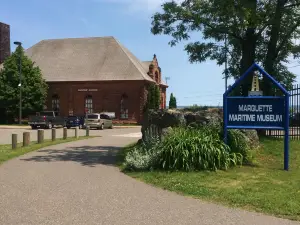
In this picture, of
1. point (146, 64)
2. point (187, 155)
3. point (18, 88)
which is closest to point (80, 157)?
point (187, 155)

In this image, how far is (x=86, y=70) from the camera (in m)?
50.7

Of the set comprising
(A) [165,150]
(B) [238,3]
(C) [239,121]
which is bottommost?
(A) [165,150]

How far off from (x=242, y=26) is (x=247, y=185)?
22.4 feet

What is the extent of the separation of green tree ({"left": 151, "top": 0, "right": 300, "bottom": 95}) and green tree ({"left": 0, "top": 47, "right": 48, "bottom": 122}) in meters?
33.4

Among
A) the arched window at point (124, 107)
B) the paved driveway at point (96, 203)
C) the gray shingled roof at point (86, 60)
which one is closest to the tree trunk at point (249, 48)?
the paved driveway at point (96, 203)

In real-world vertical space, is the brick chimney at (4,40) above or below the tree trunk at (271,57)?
above

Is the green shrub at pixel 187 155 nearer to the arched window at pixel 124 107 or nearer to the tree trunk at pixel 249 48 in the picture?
the tree trunk at pixel 249 48

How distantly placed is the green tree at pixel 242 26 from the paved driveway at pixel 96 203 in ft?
20.6

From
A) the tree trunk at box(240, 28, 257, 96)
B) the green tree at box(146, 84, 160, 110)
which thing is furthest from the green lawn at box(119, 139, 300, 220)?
the green tree at box(146, 84, 160, 110)

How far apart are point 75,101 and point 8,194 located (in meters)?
43.8

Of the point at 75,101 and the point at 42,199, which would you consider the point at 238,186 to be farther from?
the point at 75,101

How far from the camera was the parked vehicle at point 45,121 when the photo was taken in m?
37.7

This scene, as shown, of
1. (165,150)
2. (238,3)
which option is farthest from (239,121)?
(238,3)

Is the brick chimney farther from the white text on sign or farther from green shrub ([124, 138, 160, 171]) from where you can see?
the white text on sign
